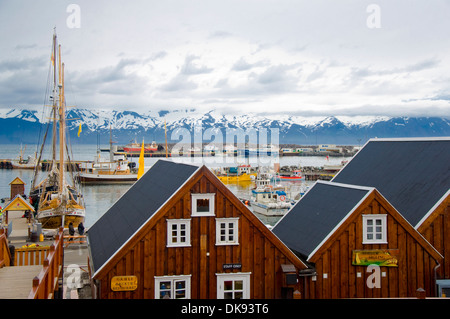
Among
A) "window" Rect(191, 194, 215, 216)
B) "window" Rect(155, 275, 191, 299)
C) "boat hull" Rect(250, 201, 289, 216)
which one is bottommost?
"boat hull" Rect(250, 201, 289, 216)

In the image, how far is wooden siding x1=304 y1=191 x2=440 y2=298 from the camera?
18375 mm

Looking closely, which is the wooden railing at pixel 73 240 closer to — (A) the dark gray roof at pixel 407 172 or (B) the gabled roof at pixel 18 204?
(B) the gabled roof at pixel 18 204

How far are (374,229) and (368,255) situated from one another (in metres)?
1.08

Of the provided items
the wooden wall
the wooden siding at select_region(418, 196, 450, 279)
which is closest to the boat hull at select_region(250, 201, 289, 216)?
the wooden siding at select_region(418, 196, 450, 279)

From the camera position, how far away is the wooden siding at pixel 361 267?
18.4 m

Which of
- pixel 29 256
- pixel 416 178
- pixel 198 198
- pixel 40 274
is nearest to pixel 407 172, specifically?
pixel 416 178

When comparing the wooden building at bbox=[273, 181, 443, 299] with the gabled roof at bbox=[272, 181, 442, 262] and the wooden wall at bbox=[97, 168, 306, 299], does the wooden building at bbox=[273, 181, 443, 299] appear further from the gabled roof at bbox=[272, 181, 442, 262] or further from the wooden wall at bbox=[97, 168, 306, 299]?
the wooden wall at bbox=[97, 168, 306, 299]

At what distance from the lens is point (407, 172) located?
23719 mm

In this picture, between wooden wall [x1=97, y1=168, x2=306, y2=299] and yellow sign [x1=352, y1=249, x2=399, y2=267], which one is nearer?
wooden wall [x1=97, y1=168, x2=306, y2=299]

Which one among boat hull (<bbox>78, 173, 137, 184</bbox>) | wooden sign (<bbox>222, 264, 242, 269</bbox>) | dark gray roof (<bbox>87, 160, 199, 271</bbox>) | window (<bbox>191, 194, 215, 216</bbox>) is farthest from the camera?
boat hull (<bbox>78, 173, 137, 184</bbox>)

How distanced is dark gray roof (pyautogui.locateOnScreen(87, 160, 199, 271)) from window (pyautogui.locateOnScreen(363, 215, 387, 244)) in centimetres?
730
